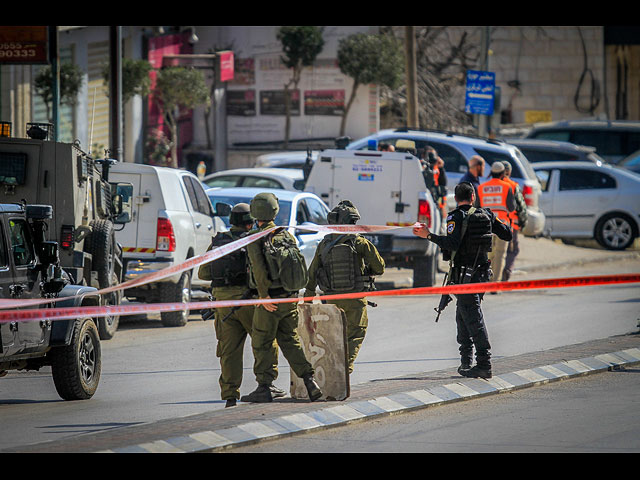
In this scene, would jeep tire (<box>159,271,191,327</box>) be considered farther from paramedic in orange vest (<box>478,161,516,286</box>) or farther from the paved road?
the paved road

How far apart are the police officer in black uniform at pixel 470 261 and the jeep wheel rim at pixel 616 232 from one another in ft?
49.1

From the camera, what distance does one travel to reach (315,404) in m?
8.64

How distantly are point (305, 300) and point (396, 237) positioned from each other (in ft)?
25.5

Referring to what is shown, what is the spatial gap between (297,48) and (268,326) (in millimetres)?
25428

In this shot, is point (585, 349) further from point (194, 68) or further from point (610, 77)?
point (610, 77)

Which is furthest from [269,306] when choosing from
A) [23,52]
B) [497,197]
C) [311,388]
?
[23,52]

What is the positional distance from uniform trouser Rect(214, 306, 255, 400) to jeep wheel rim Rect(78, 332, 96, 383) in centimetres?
133

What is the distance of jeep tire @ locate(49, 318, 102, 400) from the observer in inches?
372

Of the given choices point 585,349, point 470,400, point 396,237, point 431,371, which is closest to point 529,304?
point 396,237

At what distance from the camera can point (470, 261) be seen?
10.0 meters

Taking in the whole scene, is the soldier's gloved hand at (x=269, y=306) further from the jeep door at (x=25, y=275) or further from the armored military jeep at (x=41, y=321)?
the jeep door at (x=25, y=275)

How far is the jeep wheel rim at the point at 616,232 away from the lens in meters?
24.5

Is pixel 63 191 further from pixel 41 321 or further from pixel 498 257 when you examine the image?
pixel 498 257

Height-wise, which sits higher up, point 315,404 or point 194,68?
point 194,68
